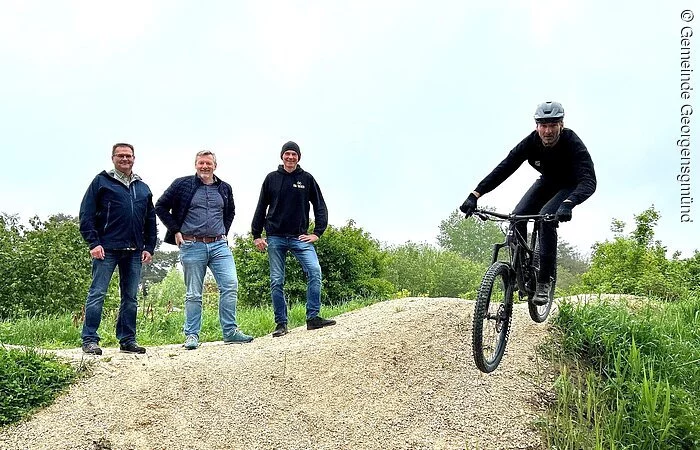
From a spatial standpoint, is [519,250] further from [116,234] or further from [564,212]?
[116,234]

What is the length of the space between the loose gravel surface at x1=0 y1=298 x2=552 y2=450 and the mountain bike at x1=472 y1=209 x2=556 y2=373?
1.33 feet

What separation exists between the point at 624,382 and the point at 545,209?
1601 mm

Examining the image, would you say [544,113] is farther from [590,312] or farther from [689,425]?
[689,425]

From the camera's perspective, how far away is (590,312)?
674cm

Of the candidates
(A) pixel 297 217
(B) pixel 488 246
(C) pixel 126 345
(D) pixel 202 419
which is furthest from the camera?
(B) pixel 488 246

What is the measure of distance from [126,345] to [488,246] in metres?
31.0

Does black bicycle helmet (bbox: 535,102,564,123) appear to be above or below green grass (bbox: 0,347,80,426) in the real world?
above

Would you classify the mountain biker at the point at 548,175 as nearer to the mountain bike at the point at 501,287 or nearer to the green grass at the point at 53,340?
the mountain bike at the point at 501,287

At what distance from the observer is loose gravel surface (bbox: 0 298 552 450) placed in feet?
17.3

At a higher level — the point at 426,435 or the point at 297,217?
the point at 297,217

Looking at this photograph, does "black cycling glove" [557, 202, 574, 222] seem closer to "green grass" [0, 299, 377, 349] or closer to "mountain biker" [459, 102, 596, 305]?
"mountain biker" [459, 102, 596, 305]

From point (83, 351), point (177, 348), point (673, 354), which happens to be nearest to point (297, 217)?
point (177, 348)

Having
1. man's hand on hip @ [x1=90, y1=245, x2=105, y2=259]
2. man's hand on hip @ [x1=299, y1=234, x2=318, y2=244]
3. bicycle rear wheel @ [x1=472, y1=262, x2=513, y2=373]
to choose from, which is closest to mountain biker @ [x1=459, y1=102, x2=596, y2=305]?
bicycle rear wheel @ [x1=472, y1=262, x2=513, y2=373]

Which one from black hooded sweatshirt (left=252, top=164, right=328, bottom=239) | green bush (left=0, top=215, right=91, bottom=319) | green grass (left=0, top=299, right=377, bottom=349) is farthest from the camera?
green bush (left=0, top=215, right=91, bottom=319)
